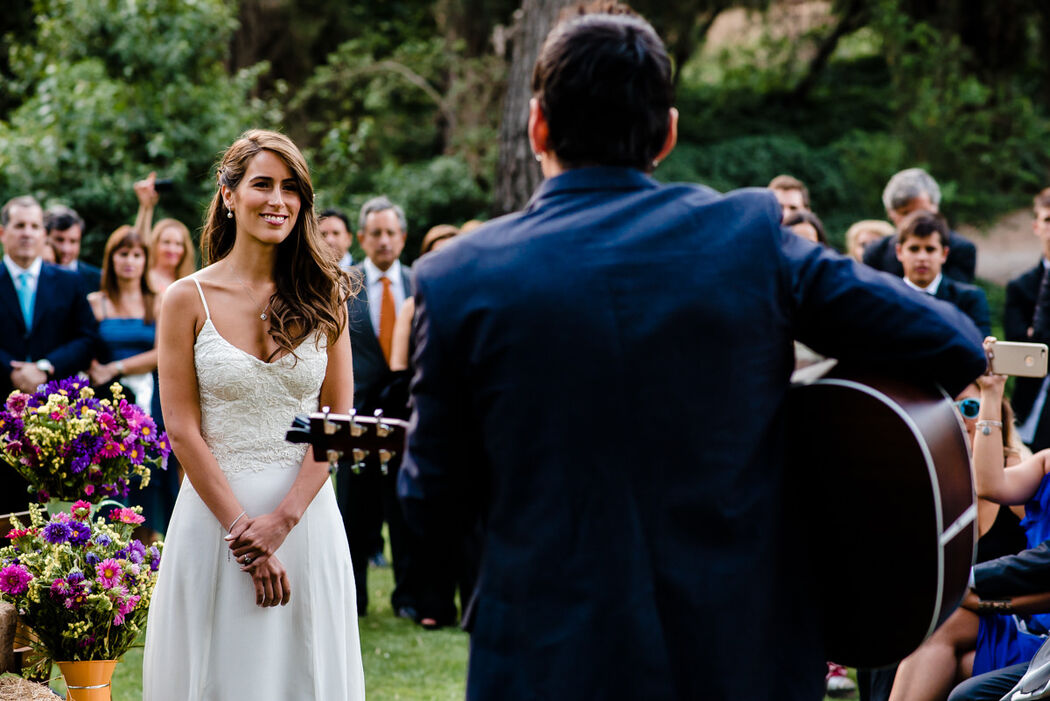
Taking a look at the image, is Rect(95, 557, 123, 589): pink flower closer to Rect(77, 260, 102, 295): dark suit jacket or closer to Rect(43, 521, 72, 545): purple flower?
Rect(43, 521, 72, 545): purple flower

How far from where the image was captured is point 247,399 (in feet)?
11.0

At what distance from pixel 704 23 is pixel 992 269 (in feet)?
16.8

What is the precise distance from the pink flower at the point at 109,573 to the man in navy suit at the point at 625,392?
228 cm

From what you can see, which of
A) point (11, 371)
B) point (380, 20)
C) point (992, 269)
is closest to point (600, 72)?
point (11, 371)

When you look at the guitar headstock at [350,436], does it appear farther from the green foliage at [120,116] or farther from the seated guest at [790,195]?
the green foliage at [120,116]

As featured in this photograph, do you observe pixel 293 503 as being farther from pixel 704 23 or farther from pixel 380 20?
pixel 380 20

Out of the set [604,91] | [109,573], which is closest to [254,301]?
[109,573]

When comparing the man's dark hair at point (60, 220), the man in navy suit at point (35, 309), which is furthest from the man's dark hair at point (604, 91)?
the man's dark hair at point (60, 220)

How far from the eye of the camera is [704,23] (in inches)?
637

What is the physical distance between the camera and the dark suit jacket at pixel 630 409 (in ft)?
5.98

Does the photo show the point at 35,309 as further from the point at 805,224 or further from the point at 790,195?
the point at 790,195

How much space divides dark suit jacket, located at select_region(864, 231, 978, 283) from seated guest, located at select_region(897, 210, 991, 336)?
2.08 ft

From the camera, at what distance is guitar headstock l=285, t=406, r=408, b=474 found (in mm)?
2246

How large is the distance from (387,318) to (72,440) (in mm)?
3474
